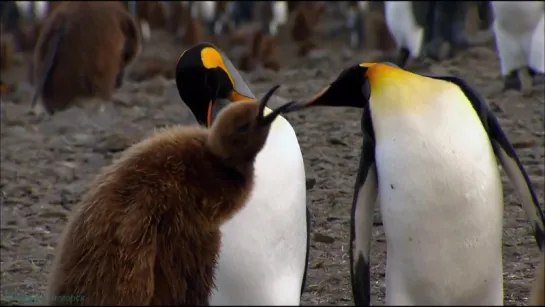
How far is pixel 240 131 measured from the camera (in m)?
2.81

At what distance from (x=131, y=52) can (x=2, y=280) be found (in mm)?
3856

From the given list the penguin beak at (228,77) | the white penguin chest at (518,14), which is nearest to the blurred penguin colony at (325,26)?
the white penguin chest at (518,14)

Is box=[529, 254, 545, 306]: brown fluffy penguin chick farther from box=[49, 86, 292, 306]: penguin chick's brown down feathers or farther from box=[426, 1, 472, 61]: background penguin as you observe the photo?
box=[426, 1, 472, 61]: background penguin

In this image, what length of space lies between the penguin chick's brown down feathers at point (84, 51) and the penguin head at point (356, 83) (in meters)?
4.94

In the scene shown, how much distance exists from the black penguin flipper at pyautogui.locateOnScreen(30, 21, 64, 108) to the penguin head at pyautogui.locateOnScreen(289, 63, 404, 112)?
17.0ft

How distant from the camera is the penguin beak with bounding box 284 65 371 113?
322cm

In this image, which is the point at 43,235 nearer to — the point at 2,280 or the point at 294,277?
the point at 2,280

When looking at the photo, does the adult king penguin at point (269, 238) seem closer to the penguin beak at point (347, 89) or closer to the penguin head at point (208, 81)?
the penguin beak at point (347, 89)

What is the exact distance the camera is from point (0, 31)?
559 inches

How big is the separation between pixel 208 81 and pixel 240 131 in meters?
0.95

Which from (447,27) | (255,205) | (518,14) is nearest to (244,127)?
(255,205)

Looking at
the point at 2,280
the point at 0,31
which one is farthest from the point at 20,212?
the point at 0,31

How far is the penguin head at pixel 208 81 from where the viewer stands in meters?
3.71

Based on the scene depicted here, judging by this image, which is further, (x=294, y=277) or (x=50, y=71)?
(x=50, y=71)
